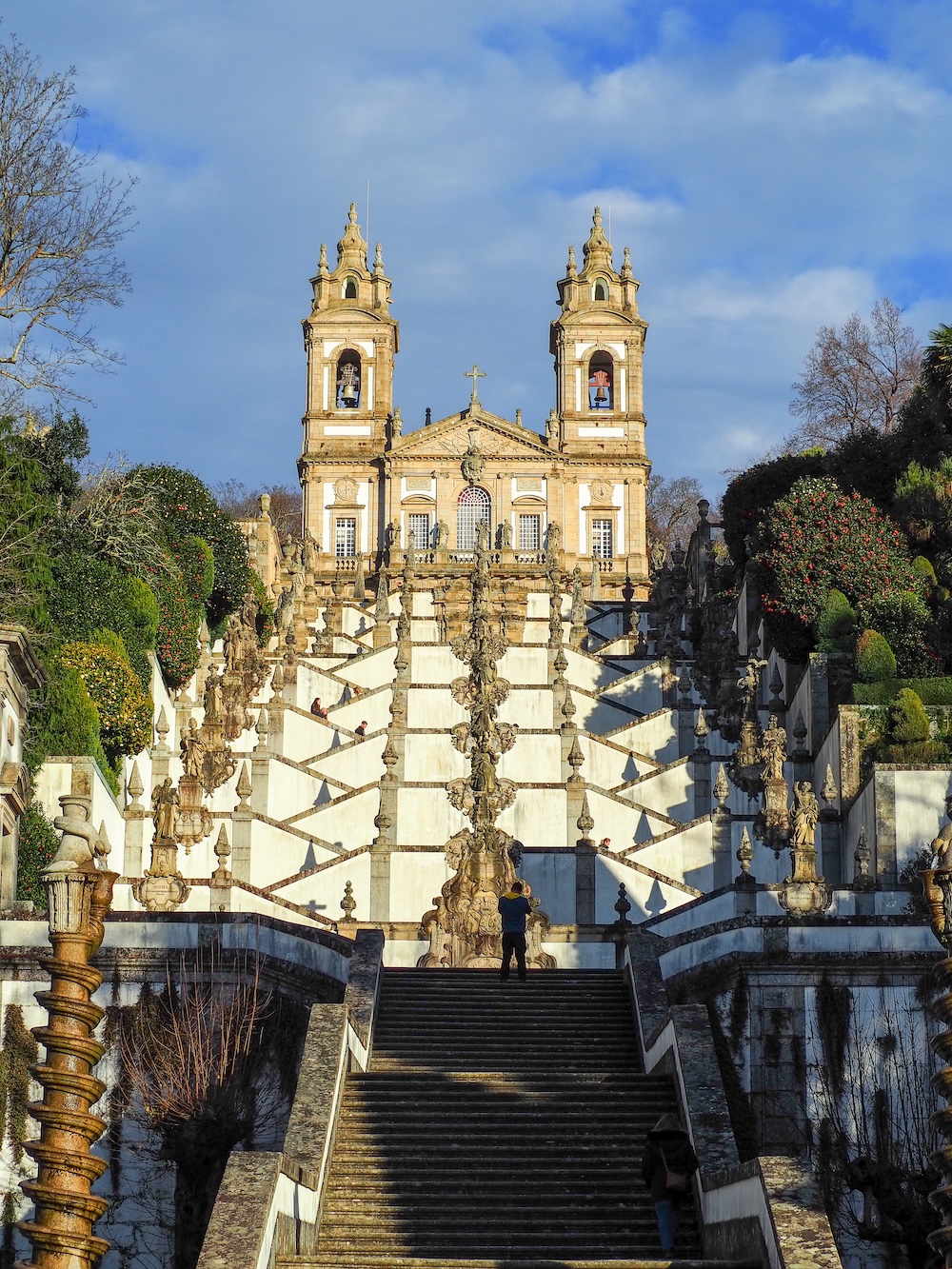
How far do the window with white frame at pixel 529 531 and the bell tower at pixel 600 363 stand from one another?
3.06 m

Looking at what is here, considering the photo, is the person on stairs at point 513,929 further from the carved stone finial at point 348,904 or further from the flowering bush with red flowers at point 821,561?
the flowering bush with red flowers at point 821,561

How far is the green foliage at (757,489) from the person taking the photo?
51906 mm

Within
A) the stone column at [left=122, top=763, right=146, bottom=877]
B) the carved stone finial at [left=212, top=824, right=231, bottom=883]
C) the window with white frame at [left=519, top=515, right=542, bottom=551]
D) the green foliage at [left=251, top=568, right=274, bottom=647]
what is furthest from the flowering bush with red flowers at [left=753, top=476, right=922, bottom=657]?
the window with white frame at [left=519, top=515, right=542, bottom=551]

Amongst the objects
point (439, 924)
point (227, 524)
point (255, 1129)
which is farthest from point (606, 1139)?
point (227, 524)

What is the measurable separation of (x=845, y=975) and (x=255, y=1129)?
7.06 metres

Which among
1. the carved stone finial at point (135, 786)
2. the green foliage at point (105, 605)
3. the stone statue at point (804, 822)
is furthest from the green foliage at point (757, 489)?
the stone statue at point (804, 822)

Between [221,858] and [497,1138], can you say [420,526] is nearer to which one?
[221,858]

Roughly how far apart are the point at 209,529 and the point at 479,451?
3003 cm

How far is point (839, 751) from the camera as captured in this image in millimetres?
37750

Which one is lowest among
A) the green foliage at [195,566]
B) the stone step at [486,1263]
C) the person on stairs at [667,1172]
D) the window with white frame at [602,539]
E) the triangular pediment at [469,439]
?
the stone step at [486,1263]

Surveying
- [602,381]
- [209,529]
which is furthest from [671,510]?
[209,529]

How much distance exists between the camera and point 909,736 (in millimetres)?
36406

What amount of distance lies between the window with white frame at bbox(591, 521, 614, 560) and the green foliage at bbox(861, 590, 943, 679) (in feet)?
120

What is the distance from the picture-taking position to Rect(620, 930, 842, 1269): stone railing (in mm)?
16375
